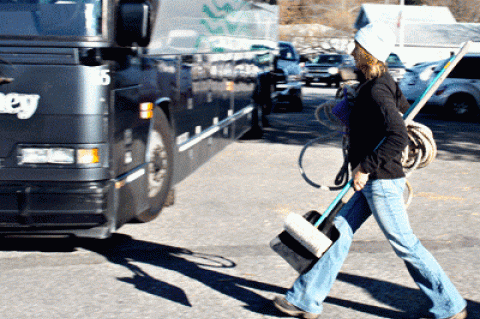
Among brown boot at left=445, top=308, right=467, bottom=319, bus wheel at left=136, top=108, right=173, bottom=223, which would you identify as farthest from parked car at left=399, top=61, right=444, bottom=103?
brown boot at left=445, top=308, right=467, bottom=319

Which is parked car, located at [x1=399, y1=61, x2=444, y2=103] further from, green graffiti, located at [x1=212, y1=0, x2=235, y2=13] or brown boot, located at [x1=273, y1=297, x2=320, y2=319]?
brown boot, located at [x1=273, y1=297, x2=320, y2=319]

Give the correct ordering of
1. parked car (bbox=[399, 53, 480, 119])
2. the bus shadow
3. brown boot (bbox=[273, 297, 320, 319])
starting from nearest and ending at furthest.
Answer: brown boot (bbox=[273, 297, 320, 319]), the bus shadow, parked car (bbox=[399, 53, 480, 119])

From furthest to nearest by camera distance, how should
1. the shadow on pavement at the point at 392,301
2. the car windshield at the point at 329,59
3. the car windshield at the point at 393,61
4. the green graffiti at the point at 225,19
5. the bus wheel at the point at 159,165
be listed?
the car windshield at the point at 329,59 → the car windshield at the point at 393,61 → the green graffiti at the point at 225,19 → the bus wheel at the point at 159,165 → the shadow on pavement at the point at 392,301

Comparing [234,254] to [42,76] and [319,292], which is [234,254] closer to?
[319,292]

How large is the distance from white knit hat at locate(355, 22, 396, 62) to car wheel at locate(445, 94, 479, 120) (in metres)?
15.0

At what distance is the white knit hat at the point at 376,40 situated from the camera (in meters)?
4.08

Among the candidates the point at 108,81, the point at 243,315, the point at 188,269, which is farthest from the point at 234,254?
the point at 108,81

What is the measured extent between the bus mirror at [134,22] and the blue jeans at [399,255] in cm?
204

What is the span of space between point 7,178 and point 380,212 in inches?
104

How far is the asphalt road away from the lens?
4.62m

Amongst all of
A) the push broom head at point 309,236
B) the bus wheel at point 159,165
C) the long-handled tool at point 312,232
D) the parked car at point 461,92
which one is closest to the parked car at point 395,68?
the parked car at point 461,92

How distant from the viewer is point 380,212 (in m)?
4.18

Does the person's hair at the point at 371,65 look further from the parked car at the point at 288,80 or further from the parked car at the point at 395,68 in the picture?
the parked car at the point at 395,68

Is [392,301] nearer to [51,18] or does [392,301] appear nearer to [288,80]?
[51,18]
